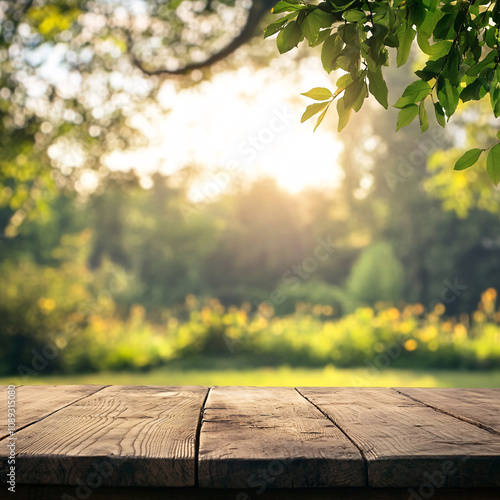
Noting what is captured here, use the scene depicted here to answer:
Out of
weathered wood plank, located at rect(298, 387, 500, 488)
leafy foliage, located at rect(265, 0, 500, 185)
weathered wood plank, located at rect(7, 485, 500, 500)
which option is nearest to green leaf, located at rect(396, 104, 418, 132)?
leafy foliage, located at rect(265, 0, 500, 185)

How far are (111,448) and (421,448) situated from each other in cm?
65

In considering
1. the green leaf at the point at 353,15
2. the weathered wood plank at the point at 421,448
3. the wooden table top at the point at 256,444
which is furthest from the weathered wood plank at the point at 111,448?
the green leaf at the point at 353,15

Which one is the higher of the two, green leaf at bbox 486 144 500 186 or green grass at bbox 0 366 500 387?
green leaf at bbox 486 144 500 186

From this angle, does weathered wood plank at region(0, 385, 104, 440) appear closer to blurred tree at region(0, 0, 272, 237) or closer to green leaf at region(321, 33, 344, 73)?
green leaf at region(321, 33, 344, 73)

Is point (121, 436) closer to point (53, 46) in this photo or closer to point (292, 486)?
point (292, 486)

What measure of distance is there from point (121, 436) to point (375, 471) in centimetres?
56

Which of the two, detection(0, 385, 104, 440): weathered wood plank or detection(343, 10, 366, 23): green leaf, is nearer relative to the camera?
detection(343, 10, 366, 23): green leaf

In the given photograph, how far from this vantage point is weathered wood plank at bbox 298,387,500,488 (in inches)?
41.8

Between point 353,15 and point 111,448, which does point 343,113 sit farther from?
point 111,448

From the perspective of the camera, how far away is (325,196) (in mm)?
24453

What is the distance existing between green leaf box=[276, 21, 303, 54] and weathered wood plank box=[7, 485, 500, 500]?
41.5 inches

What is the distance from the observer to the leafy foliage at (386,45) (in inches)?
51.8

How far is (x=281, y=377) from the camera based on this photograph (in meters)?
7.54

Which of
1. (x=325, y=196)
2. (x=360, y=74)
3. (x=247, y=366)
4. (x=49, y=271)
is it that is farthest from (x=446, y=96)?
(x=325, y=196)
